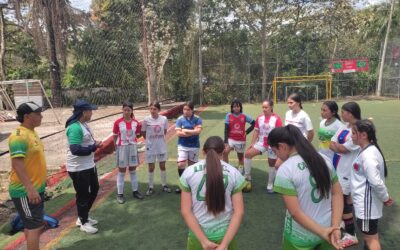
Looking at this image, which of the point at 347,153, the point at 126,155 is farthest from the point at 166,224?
the point at 347,153

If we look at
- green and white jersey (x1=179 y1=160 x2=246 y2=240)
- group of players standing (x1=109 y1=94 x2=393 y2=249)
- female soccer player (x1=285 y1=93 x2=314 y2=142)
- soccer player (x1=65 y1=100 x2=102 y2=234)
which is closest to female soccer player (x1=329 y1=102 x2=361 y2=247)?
group of players standing (x1=109 y1=94 x2=393 y2=249)

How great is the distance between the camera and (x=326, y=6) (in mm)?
27031

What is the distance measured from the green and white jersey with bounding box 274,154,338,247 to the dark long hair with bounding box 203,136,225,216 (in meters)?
0.36

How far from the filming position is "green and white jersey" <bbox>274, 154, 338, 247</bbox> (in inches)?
89.6

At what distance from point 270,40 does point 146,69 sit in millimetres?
16057

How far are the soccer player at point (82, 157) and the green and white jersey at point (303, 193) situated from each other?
275cm

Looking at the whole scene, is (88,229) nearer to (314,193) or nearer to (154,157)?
(154,157)

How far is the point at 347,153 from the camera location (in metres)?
3.89

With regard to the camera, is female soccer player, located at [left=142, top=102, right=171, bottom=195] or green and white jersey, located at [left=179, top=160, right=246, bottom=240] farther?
female soccer player, located at [left=142, top=102, right=171, bottom=195]

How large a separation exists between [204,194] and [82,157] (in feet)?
8.14

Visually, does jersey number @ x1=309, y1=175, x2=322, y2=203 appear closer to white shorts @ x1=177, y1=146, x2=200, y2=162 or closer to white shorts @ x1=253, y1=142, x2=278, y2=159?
white shorts @ x1=253, y1=142, x2=278, y2=159

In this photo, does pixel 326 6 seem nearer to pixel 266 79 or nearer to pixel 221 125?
pixel 266 79

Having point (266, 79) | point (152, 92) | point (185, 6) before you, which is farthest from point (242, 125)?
point (266, 79)

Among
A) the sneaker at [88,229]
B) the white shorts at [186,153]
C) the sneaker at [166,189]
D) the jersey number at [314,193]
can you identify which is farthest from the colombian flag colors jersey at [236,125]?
the jersey number at [314,193]
